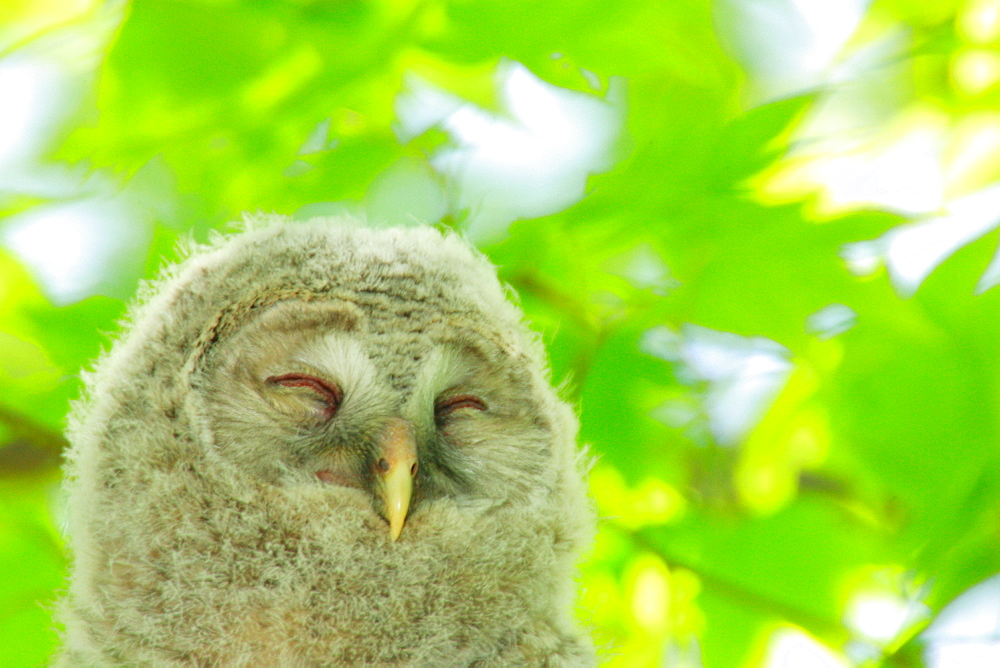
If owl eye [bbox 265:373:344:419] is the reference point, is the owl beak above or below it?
below

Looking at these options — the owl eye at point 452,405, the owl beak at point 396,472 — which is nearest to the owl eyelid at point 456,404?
the owl eye at point 452,405

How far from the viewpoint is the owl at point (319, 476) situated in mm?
935

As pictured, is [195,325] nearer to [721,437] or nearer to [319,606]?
[319,606]

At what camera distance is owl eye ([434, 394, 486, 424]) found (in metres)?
1.10

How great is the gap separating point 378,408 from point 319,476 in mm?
96

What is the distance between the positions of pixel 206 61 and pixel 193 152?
126 mm

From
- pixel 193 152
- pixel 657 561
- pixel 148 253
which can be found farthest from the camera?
pixel 657 561

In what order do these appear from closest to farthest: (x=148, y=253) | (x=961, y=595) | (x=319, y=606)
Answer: (x=319, y=606) → (x=961, y=595) → (x=148, y=253)

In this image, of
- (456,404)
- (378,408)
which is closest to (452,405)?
(456,404)

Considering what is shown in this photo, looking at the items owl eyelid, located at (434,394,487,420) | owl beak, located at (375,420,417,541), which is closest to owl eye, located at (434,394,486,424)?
owl eyelid, located at (434,394,487,420)

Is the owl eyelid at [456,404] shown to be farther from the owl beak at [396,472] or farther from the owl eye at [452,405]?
→ the owl beak at [396,472]

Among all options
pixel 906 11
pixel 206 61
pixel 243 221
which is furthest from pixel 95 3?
pixel 906 11

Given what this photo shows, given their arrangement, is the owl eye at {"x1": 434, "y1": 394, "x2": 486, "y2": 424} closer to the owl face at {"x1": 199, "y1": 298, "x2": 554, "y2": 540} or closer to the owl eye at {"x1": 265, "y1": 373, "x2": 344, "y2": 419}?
the owl face at {"x1": 199, "y1": 298, "x2": 554, "y2": 540}

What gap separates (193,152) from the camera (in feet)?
3.76
